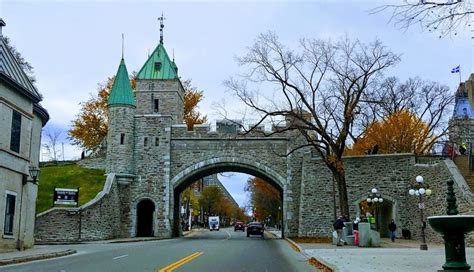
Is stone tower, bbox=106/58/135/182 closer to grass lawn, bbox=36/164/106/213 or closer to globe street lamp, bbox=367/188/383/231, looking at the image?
grass lawn, bbox=36/164/106/213

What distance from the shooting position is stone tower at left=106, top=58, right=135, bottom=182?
44719 millimetres

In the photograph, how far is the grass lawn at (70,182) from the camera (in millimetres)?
40906

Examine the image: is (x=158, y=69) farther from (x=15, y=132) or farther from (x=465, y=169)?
(x=15, y=132)

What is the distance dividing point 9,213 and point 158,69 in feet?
110

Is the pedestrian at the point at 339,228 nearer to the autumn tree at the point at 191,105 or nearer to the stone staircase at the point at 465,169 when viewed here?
the stone staircase at the point at 465,169

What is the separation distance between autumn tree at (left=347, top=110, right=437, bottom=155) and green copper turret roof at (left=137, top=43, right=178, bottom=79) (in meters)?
18.7

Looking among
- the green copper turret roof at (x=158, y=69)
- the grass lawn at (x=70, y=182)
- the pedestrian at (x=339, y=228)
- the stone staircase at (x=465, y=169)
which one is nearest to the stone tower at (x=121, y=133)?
the grass lawn at (x=70, y=182)

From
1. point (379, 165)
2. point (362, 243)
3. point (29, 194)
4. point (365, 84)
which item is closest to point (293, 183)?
point (379, 165)

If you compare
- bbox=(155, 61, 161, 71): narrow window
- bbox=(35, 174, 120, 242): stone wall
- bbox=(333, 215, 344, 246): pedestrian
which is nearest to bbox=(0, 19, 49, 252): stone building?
bbox=(35, 174, 120, 242): stone wall

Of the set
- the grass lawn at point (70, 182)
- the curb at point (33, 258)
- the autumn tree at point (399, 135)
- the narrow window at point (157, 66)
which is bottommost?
the curb at point (33, 258)

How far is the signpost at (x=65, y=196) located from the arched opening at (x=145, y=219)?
10197mm

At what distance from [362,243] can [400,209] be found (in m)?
11.1

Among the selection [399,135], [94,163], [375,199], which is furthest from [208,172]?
[375,199]

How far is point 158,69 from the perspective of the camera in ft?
184
